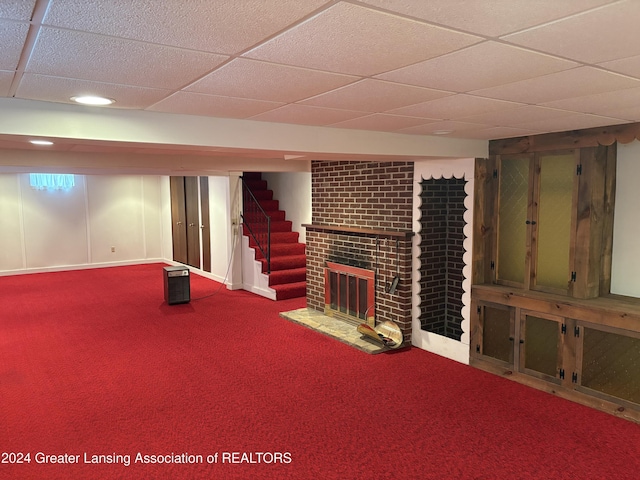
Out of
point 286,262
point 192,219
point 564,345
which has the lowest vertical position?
point 564,345

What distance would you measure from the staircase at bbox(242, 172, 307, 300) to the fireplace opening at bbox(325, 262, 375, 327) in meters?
1.43

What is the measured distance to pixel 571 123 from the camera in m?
3.19

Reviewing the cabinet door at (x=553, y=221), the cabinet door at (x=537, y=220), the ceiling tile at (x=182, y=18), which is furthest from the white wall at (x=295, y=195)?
the ceiling tile at (x=182, y=18)

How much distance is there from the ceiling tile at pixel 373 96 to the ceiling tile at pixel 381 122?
0.27m

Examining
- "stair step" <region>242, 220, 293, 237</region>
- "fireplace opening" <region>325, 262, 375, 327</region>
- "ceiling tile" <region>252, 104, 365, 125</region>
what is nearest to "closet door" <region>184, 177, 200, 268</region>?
"stair step" <region>242, 220, 293, 237</region>

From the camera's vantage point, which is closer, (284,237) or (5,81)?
(5,81)

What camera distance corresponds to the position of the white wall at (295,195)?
26.9ft

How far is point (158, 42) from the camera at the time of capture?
4.66 feet

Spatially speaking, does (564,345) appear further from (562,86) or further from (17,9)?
(17,9)

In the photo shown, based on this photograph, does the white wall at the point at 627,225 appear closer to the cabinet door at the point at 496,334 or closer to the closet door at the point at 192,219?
the cabinet door at the point at 496,334

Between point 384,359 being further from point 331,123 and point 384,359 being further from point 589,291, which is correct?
point 331,123

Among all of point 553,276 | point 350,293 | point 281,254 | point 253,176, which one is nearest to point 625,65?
point 553,276

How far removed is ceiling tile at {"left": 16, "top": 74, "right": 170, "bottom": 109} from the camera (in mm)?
1875

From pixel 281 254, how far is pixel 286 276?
1.93 ft
